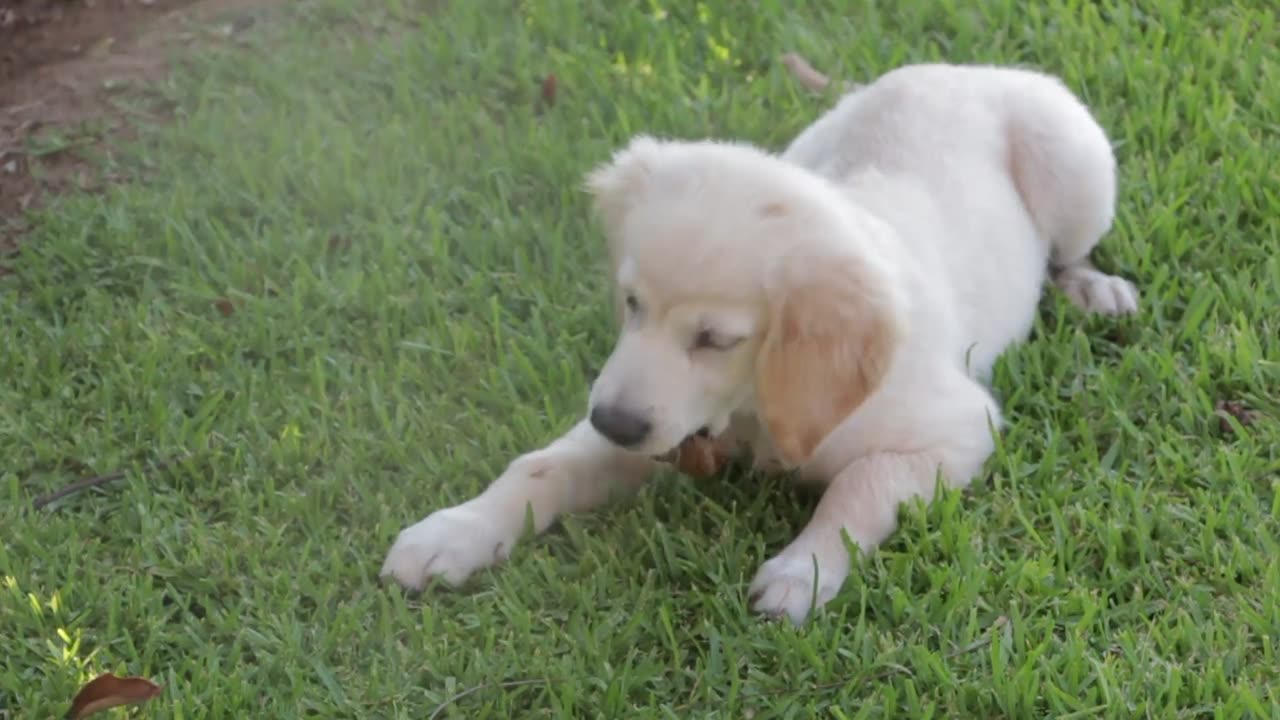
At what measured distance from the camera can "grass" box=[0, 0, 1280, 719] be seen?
3.21m

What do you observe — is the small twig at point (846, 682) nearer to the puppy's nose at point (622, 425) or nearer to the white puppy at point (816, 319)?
the white puppy at point (816, 319)

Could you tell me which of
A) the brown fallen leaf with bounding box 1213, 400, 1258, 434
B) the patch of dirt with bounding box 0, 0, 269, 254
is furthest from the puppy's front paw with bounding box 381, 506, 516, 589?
the patch of dirt with bounding box 0, 0, 269, 254

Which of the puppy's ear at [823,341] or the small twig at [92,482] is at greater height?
the puppy's ear at [823,341]

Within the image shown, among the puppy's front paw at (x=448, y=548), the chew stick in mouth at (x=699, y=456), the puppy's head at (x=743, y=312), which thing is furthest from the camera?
the chew stick in mouth at (x=699, y=456)

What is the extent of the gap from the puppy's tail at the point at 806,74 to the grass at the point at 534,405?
10 cm

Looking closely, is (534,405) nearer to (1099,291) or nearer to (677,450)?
(677,450)

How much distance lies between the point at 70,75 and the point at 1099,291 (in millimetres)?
3403

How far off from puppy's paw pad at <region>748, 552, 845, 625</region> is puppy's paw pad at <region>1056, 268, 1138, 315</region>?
1.34 m

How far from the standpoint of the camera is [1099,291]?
4312 millimetres

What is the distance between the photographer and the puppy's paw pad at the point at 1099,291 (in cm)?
426

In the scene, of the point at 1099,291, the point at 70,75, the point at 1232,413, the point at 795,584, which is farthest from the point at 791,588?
the point at 70,75

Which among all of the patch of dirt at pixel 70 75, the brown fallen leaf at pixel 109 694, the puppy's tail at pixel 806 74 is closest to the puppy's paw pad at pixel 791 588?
the brown fallen leaf at pixel 109 694

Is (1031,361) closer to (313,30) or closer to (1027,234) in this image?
(1027,234)

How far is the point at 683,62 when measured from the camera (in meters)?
5.55
